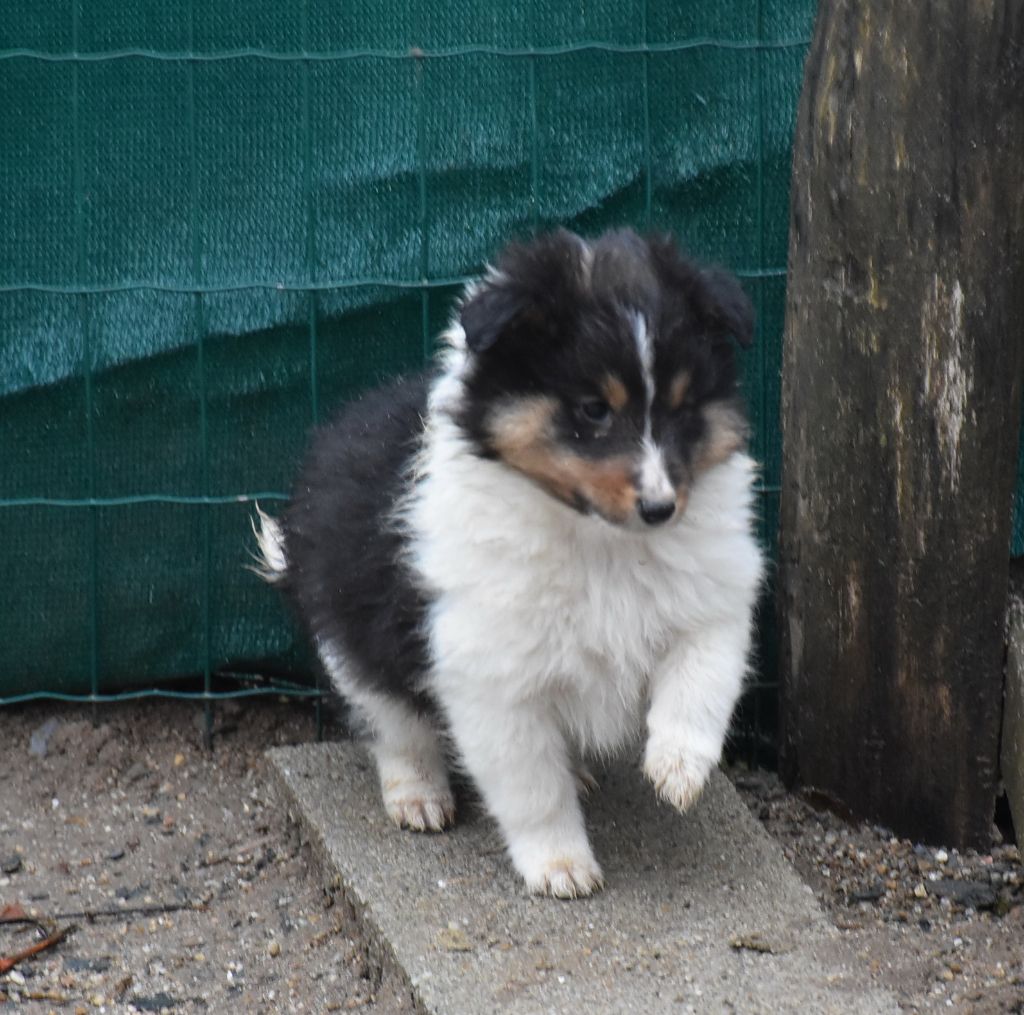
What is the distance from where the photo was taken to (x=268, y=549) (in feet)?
16.7

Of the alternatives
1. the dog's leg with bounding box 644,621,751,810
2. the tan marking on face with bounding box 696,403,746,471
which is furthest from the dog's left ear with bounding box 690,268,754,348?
the dog's leg with bounding box 644,621,751,810

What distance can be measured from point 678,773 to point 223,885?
1525 millimetres

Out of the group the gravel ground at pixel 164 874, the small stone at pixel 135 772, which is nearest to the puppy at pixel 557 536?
the gravel ground at pixel 164 874

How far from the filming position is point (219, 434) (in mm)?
5223

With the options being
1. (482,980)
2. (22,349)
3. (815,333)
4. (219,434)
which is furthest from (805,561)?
(22,349)

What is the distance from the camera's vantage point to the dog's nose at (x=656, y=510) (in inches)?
141

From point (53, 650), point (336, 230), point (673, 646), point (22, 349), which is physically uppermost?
point (336, 230)

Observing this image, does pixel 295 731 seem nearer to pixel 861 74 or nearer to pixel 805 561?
pixel 805 561

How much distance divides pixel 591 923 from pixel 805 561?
1.22 m

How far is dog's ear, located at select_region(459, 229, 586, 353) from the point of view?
143 inches

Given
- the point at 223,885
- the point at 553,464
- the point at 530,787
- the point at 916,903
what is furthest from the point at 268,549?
the point at 916,903

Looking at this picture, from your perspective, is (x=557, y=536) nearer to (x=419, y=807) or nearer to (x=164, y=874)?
(x=419, y=807)

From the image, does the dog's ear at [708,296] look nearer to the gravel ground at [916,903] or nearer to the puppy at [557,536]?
the puppy at [557,536]

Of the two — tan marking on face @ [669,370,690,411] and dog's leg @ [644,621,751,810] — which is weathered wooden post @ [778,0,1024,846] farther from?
tan marking on face @ [669,370,690,411]
